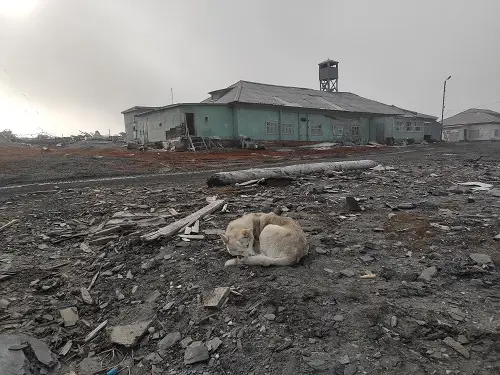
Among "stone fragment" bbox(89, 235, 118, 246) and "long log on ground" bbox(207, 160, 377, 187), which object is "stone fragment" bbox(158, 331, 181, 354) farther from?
"long log on ground" bbox(207, 160, 377, 187)

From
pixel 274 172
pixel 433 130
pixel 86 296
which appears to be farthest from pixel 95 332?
pixel 433 130

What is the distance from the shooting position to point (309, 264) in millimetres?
3744

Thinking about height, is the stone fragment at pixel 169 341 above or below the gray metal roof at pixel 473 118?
below

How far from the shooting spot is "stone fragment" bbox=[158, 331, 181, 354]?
2.73 metres

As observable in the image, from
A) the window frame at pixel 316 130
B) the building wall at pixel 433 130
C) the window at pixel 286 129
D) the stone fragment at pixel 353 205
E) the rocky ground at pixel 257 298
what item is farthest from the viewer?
the building wall at pixel 433 130

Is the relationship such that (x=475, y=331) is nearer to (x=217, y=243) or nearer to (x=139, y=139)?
(x=217, y=243)

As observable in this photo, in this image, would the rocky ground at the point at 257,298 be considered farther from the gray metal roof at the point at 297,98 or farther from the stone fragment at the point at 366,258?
the gray metal roof at the point at 297,98

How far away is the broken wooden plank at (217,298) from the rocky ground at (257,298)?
13mm

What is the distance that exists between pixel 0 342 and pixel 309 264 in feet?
9.51

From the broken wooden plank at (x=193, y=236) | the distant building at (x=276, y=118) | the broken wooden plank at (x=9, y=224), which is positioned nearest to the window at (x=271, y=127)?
the distant building at (x=276, y=118)

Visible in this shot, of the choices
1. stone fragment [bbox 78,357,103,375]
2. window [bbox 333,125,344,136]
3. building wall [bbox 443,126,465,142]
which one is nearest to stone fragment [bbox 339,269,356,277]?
stone fragment [bbox 78,357,103,375]

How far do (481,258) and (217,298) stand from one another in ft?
9.91

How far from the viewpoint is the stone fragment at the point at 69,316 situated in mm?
3246

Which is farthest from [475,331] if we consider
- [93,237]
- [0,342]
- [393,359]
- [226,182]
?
[226,182]
